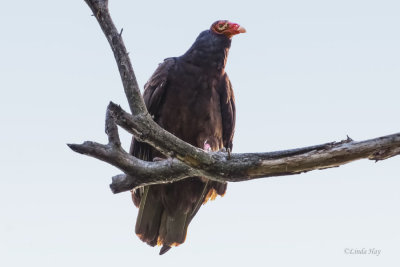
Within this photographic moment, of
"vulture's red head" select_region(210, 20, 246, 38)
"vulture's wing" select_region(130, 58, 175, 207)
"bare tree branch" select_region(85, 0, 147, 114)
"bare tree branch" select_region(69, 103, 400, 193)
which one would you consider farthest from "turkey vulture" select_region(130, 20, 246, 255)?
"bare tree branch" select_region(85, 0, 147, 114)

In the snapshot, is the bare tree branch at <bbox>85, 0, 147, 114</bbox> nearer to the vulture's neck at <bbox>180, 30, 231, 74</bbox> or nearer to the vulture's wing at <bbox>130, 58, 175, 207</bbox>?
the vulture's wing at <bbox>130, 58, 175, 207</bbox>

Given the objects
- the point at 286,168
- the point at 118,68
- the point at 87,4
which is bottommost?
the point at 286,168

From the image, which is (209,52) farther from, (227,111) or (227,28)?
(227,111)

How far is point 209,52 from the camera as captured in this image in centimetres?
648

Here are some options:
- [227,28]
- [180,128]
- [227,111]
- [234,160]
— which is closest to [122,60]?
[234,160]

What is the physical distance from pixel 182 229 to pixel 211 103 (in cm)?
A: 133

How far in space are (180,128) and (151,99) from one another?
43cm

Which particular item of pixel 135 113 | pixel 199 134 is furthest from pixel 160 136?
pixel 199 134

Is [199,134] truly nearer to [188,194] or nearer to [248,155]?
[188,194]

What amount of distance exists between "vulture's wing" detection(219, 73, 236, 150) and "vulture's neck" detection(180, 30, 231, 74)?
0.18m

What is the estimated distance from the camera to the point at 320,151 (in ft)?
12.4

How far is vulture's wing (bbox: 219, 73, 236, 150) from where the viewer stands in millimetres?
6396

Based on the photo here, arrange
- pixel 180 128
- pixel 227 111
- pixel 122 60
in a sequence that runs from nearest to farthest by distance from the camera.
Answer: pixel 122 60
pixel 180 128
pixel 227 111

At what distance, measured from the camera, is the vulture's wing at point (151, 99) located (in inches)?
237
